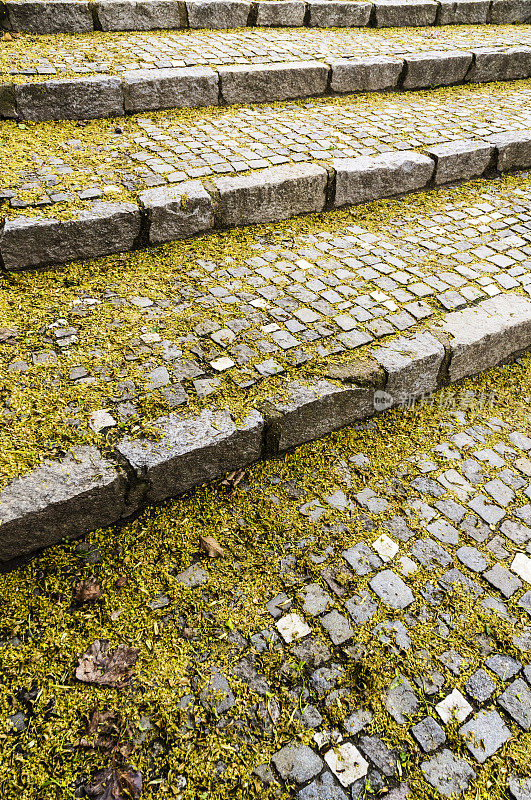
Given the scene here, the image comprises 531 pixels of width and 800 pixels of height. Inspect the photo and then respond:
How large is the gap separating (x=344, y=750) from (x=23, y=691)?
1142 millimetres

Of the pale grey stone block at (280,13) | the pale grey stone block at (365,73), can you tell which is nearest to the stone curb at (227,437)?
the pale grey stone block at (365,73)

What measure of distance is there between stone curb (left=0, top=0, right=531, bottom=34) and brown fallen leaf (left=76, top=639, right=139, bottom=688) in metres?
6.04

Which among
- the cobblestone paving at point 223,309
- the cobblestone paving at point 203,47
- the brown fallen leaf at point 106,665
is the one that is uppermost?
the cobblestone paving at point 203,47

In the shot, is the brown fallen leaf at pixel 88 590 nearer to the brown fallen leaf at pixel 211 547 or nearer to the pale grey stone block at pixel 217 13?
the brown fallen leaf at pixel 211 547

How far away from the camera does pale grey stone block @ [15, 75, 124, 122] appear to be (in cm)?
444

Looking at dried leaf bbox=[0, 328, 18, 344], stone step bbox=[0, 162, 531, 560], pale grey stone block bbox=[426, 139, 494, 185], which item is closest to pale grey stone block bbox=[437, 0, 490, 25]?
pale grey stone block bbox=[426, 139, 494, 185]

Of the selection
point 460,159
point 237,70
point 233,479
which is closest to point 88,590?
point 233,479

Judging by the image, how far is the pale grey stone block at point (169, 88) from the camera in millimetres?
4855

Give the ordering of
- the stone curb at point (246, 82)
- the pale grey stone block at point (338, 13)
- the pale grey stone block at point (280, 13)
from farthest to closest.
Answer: the pale grey stone block at point (338, 13), the pale grey stone block at point (280, 13), the stone curb at point (246, 82)

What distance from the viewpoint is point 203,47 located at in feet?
19.4

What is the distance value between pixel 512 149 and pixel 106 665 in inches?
227

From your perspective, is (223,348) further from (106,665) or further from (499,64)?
(499,64)

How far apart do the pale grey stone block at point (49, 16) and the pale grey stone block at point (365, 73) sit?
→ 2.68m

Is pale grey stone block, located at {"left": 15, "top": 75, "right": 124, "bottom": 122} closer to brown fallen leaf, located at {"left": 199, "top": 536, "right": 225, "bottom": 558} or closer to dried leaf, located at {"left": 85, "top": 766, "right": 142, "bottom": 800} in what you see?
brown fallen leaf, located at {"left": 199, "top": 536, "right": 225, "bottom": 558}
